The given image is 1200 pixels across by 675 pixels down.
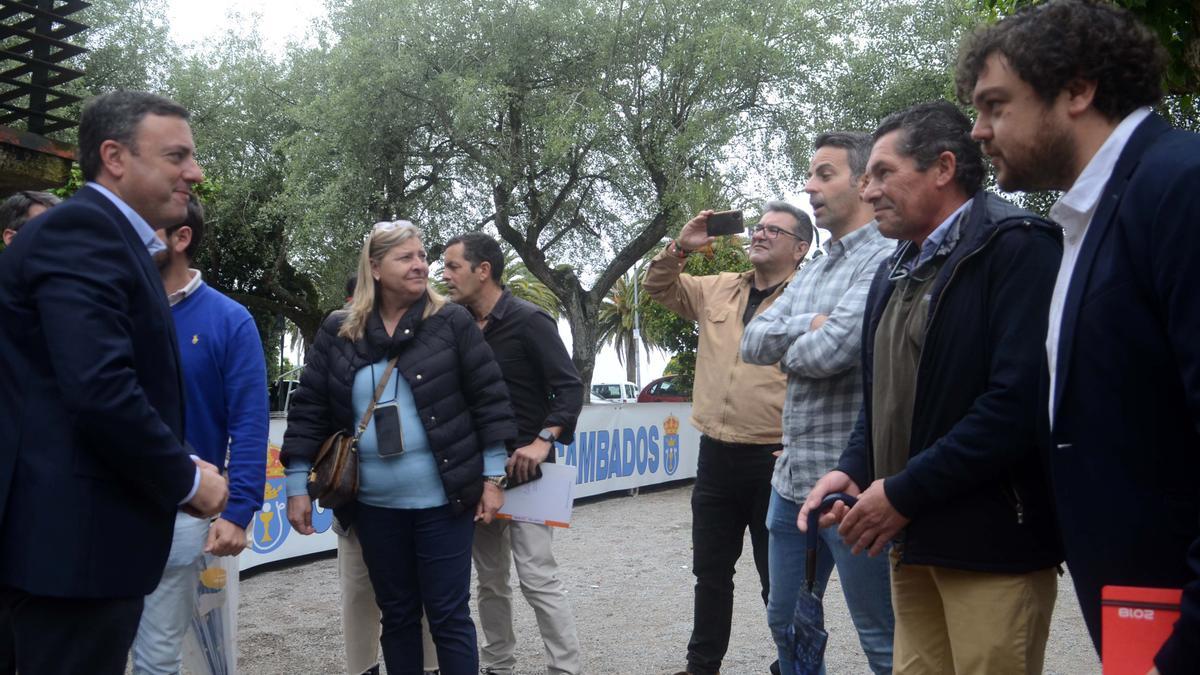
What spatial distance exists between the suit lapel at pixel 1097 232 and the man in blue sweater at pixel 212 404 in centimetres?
268

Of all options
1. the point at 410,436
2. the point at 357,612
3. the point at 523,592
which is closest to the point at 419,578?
the point at 410,436

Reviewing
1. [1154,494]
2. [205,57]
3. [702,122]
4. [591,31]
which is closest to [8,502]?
[1154,494]

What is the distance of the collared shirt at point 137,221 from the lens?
245cm

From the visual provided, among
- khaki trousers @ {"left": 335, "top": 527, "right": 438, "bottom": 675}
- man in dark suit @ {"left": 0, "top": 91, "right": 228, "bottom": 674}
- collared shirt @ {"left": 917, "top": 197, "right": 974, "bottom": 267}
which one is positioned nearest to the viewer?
man in dark suit @ {"left": 0, "top": 91, "right": 228, "bottom": 674}

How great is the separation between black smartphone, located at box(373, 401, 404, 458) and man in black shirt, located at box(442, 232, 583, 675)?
0.94 m

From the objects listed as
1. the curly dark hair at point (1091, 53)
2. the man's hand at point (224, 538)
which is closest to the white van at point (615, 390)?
the man's hand at point (224, 538)

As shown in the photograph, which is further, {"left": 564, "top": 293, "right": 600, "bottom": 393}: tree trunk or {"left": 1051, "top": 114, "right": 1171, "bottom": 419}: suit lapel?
{"left": 564, "top": 293, "right": 600, "bottom": 393}: tree trunk

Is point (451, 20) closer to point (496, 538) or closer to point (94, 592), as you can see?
point (496, 538)

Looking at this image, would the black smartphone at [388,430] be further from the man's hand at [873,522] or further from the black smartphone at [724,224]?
the man's hand at [873,522]

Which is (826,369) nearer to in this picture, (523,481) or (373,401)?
(373,401)

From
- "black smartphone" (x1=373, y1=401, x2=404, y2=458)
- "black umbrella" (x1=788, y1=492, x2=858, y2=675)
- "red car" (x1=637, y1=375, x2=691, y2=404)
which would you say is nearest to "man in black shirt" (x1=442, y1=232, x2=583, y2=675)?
"black smartphone" (x1=373, y1=401, x2=404, y2=458)

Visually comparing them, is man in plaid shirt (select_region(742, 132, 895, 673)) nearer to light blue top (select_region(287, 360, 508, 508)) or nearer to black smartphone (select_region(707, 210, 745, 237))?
black smartphone (select_region(707, 210, 745, 237))

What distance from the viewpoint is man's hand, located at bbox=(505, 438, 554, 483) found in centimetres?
478

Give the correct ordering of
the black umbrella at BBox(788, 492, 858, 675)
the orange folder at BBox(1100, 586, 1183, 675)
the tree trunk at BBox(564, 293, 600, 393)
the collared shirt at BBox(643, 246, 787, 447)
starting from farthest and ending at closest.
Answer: the tree trunk at BBox(564, 293, 600, 393), the collared shirt at BBox(643, 246, 787, 447), the black umbrella at BBox(788, 492, 858, 675), the orange folder at BBox(1100, 586, 1183, 675)
